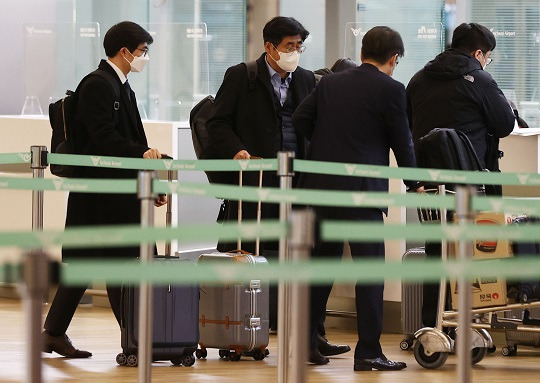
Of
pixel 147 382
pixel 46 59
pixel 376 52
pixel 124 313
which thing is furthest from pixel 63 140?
pixel 46 59

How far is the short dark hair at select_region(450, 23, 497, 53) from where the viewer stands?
21.4 feet

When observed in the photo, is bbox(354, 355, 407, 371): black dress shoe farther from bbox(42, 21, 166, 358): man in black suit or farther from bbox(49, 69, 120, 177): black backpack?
bbox(49, 69, 120, 177): black backpack

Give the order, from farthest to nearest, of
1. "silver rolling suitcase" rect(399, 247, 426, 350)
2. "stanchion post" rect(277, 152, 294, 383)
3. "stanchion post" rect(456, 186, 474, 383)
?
"silver rolling suitcase" rect(399, 247, 426, 350)
"stanchion post" rect(277, 152, 294, 383)
"stanchion post" rect(456, 186, 474, 383)

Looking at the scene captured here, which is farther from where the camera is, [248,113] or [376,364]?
[248,113]

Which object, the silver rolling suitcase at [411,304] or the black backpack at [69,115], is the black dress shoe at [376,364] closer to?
the silver rolling suitcase at [411,304]

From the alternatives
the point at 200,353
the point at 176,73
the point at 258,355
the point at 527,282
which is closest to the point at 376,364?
the point at 258,355

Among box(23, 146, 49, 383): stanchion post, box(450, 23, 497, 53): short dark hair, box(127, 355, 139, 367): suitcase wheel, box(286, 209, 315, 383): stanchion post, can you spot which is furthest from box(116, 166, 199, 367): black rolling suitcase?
box(23, 146, 49, 383): stanchion post

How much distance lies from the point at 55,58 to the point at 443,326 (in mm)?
4387

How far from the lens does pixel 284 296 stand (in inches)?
193

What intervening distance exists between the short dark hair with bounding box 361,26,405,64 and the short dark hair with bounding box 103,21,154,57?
1.04 meters

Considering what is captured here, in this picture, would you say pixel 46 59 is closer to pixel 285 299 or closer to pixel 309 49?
pixel 309 49

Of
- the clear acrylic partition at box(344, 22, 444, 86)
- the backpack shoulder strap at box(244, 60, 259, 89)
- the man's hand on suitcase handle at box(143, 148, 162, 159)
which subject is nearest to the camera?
the man's hand on suitcase handle at box(143, 148, 162, 159)

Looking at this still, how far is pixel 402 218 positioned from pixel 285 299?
2453mm

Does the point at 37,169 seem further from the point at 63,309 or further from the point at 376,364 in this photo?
the point at 376,364
